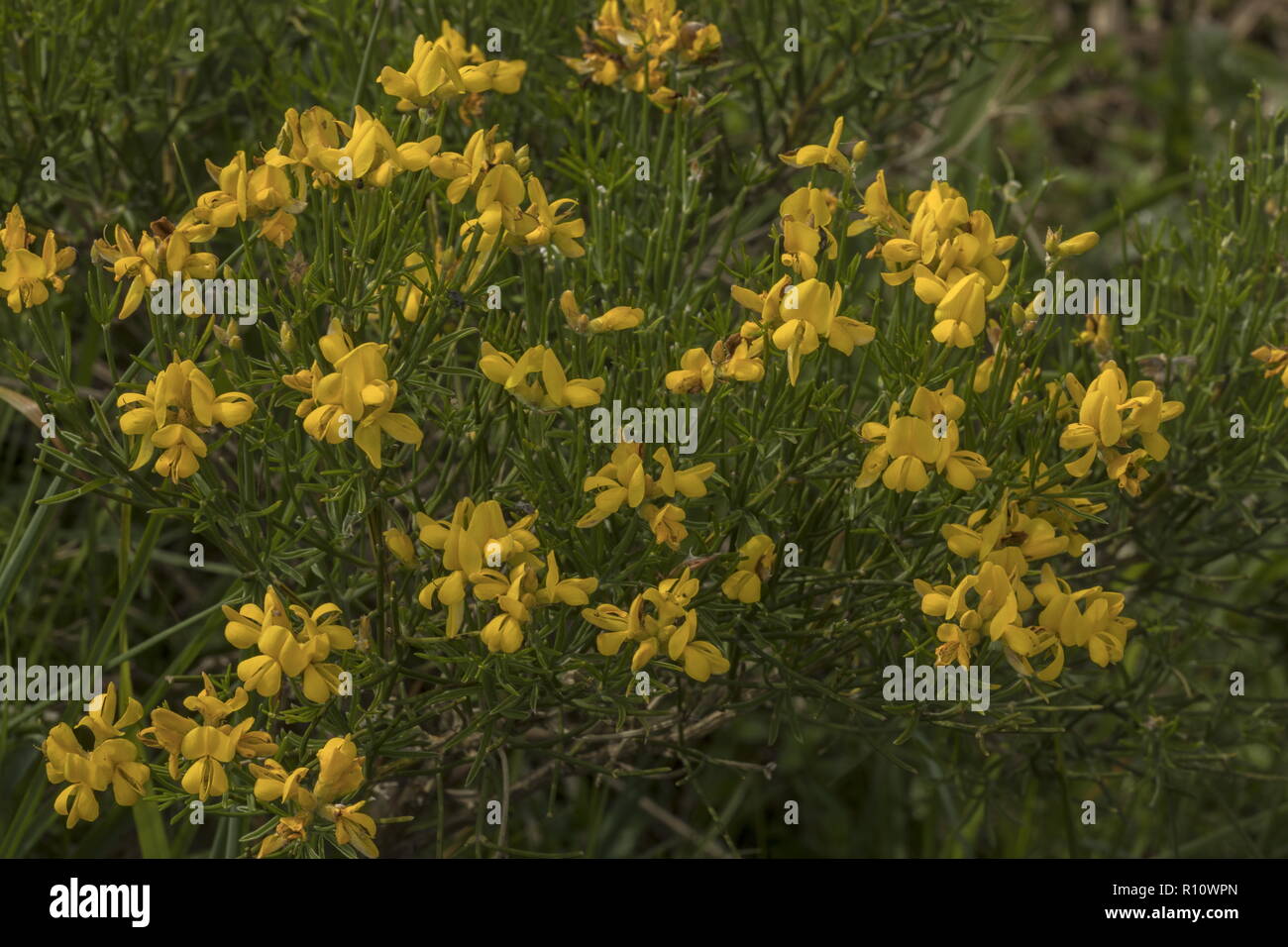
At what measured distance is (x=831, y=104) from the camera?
1.92 meters

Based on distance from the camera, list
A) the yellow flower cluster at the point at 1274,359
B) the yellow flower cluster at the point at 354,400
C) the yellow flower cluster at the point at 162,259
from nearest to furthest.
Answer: the yellow flower cluster at the point at 354,400
the yellow flower cluster at the point at 162,259
the yellow flower cluster at the point at 1274,359

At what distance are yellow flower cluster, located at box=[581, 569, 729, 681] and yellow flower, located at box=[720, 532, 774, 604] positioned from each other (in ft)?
0.24

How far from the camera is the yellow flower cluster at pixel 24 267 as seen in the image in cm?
122

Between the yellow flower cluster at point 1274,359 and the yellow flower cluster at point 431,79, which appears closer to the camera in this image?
the yellow flower cluster at point 431,79

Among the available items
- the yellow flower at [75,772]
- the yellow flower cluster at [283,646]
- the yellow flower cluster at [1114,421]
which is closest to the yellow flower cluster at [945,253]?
the yellow flower cluster at [1114,421]

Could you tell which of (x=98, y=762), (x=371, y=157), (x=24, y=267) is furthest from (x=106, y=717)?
(x=371, y=157)

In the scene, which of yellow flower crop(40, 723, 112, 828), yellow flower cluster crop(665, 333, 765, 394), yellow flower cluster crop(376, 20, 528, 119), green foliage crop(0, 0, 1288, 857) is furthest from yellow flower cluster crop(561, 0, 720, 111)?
yellow flower crop(40, 723, 112, 828)

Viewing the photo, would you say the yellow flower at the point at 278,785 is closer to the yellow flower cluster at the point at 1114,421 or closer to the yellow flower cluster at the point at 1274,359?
the yellow flower cluster at the point at 1114,421

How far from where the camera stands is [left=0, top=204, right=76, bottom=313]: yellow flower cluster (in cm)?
122

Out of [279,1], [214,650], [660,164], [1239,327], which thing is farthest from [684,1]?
[214,650]

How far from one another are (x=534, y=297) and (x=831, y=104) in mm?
700

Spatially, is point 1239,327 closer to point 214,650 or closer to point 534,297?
point 534,297

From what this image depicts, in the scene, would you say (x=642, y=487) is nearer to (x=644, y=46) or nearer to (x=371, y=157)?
(x=371, y=157)

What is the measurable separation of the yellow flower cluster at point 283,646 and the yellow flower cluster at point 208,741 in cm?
4
